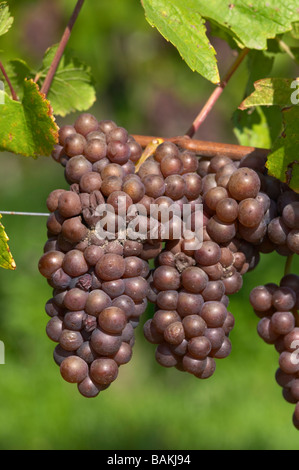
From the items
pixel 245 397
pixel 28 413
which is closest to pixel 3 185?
pixel 28 413

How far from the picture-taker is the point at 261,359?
11.6ft

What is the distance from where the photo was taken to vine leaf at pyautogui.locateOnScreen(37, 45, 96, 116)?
1.10m

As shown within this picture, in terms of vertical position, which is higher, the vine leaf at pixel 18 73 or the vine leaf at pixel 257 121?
the vine leaf at pixel 18 73

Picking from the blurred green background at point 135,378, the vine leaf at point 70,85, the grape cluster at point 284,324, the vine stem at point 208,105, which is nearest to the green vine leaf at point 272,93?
the vine stem at point 208,105

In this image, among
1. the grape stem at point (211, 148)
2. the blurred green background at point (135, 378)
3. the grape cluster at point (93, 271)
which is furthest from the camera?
the blurred green background at point (135, 378)

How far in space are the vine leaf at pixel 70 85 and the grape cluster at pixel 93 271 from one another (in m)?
0.29

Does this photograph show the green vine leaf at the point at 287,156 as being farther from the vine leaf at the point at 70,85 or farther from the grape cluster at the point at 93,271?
the vine leaf at the point at 70,85

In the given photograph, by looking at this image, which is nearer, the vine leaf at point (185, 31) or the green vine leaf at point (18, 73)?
the vine leaf at point (185, 31)

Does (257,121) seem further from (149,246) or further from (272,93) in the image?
(149,246)

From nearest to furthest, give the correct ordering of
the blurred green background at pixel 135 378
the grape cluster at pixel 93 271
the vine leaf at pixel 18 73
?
the grape cluster at pixel 93 271 < the vine leaf at pixel 18 73 < the blurred green background at pixel 135 378

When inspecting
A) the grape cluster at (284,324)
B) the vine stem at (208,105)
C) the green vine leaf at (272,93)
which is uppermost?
the green vine leaf at (272,93)

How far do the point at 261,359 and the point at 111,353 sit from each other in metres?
2.88

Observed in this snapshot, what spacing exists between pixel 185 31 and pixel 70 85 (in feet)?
1.06

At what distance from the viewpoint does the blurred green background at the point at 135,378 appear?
2.97m
